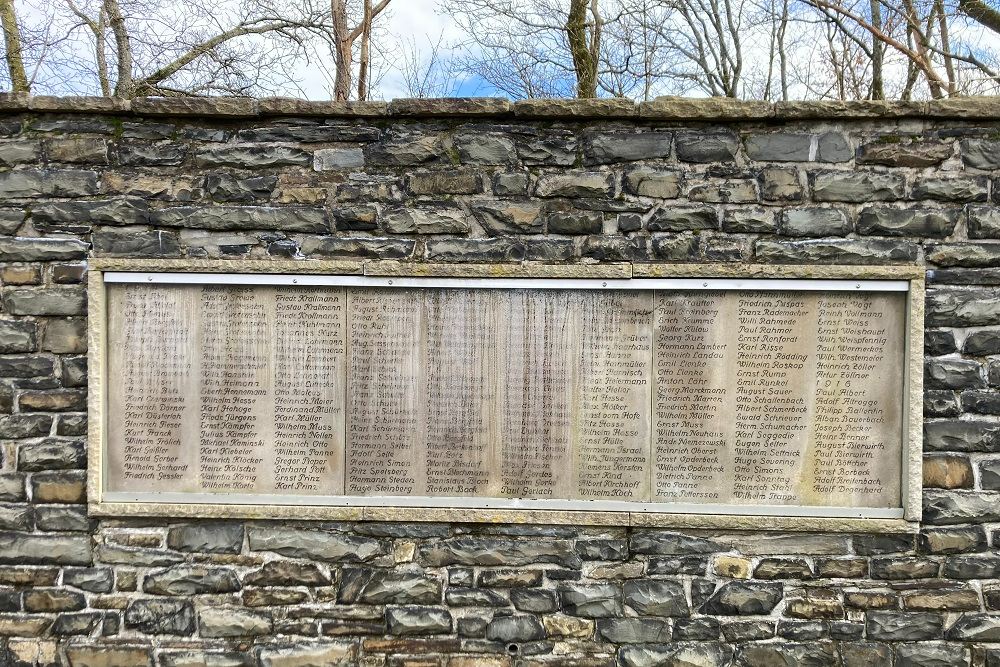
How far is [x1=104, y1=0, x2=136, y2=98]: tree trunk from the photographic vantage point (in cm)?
658

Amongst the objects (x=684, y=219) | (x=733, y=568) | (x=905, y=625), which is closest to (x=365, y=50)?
(x=684, y=219)

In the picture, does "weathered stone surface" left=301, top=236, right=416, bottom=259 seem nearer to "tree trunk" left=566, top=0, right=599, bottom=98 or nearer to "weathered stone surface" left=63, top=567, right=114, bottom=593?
"weathered stone surface" left=63, top=567, right=114, bottom=593

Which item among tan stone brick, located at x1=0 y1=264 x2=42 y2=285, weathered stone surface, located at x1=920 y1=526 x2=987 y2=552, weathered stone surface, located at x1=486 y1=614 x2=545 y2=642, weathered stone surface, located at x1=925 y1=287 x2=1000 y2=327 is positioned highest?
tan stone brick, located at x1=0 y1=264 x2=42 y2=285

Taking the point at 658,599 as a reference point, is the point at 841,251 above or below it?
above

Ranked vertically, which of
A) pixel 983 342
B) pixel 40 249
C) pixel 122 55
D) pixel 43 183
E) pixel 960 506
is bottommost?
pixel 960 506

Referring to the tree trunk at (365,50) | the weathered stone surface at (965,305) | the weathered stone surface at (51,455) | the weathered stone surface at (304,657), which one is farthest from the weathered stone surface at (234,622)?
the tree trunk at (365,50)

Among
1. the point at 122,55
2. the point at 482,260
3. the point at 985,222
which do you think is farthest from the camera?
the point at 122,55

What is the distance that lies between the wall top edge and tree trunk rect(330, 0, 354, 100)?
3430mm

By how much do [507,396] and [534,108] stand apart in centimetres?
145

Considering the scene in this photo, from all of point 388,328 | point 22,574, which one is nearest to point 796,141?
point 388,328

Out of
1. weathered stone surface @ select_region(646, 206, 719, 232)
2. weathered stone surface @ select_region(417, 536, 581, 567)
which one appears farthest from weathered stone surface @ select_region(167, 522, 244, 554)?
weathered stone surface @ select_region(646, 206, 719, 232)

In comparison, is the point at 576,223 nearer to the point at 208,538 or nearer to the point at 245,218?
the point at 245,218

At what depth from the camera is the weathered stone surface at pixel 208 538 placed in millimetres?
3289

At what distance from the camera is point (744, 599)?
127 inches
